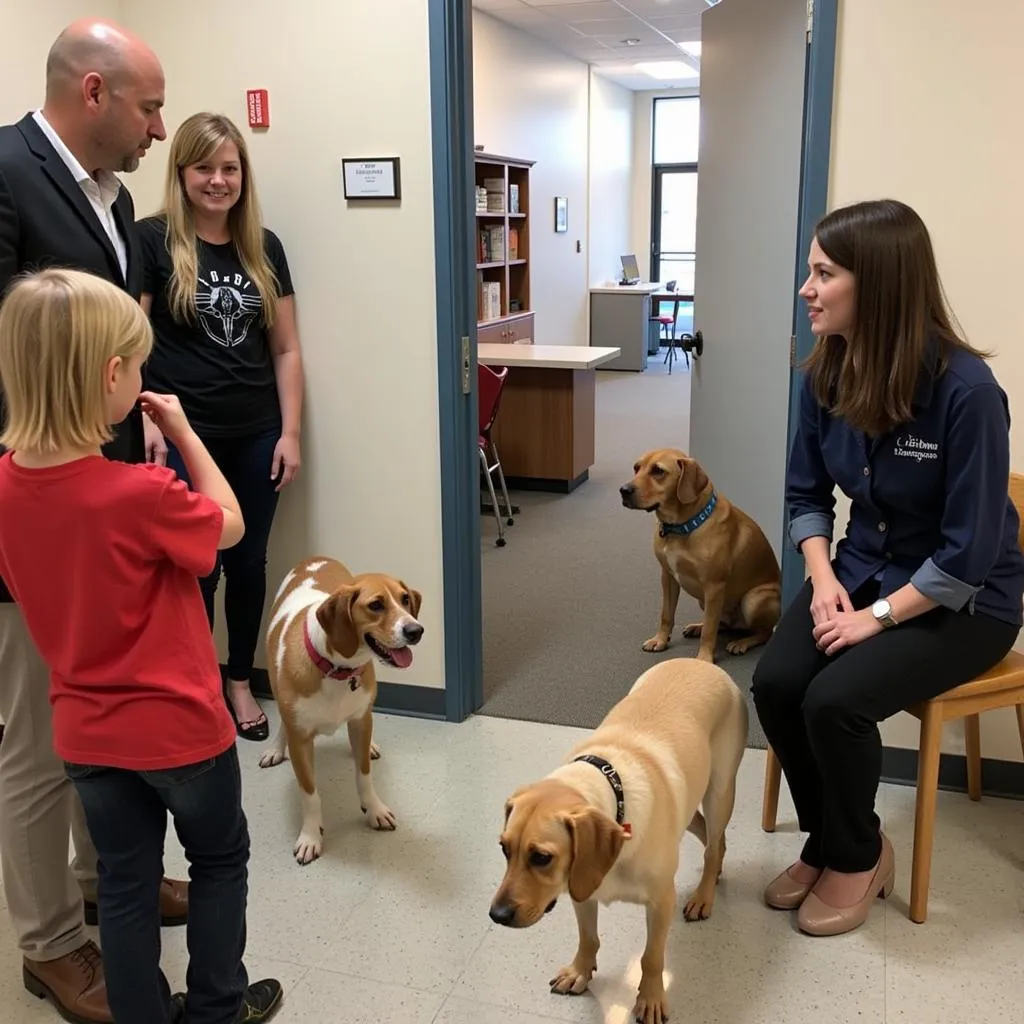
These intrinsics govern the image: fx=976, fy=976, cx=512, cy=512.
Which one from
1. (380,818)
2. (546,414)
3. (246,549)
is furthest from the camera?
(546,414)

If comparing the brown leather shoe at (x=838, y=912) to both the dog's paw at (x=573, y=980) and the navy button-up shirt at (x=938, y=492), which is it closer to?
the dog's paw at (x=573, y=980)

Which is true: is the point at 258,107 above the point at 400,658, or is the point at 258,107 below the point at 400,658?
above

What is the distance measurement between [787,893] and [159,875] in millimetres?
1284

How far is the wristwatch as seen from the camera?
1.91 metres

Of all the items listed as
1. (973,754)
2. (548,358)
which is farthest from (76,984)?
(548,358)

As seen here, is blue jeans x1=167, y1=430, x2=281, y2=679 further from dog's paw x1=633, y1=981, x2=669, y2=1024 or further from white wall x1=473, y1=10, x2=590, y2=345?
white wall x1=473, y1=10, x2=590, y2=345

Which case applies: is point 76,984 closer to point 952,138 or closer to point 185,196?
point 185,196

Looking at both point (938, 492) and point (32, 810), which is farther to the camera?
point (938, 492)

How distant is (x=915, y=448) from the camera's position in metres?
1.88

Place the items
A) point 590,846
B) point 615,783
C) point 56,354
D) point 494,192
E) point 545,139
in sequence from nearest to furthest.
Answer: point 56,354 → point 590,846 → point 615,783 → point 494,192 → point 545,139

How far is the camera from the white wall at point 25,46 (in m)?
2.48

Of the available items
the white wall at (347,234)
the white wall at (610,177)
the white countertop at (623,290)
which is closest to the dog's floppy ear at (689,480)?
the white wall at (347,234)

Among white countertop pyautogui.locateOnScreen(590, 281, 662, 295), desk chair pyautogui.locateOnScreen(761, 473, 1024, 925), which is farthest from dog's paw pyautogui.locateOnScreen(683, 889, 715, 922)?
white countertop pyautogui.locateOnScreen(590, 281, 662, 295)

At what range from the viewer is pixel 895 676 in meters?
1.86
